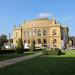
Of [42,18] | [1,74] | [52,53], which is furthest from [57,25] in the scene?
[1,74]

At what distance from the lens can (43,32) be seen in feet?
509

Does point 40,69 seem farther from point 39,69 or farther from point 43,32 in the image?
point 43,32

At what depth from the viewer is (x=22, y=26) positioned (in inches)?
6289

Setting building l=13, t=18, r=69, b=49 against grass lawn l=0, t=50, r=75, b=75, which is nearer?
grass lawn l=0, t=50, r=75, b=75

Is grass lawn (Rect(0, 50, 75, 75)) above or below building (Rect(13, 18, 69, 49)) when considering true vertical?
below

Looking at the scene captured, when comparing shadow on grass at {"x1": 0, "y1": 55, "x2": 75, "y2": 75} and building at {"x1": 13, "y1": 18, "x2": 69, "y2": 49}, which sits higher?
building at {"x1": 13, "y1": 18, "x2": 69, "y2": 49}

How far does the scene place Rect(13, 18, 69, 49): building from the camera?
495 feet

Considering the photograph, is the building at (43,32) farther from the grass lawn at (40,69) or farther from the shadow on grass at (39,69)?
the shadow on grass at (39,69)

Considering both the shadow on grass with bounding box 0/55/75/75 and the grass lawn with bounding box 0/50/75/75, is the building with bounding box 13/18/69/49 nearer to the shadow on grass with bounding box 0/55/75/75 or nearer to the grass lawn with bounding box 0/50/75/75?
the grass lawn with bounding box 0/50/75/75

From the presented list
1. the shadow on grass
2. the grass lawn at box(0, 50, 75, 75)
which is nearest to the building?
the grass lawn at box(0, 50, 75, 75)

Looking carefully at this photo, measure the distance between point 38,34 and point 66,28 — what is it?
1858 centimetres

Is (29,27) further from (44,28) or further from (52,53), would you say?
(52,53)

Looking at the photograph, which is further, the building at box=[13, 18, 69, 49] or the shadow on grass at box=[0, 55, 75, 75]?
the building at box=[13, 18, 69, 49]

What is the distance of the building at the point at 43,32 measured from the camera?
495 ft
